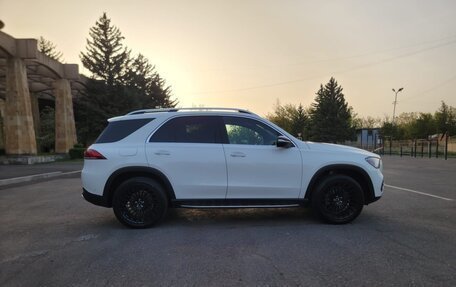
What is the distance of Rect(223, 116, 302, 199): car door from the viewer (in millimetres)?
6055

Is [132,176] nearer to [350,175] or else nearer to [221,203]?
[221,203]

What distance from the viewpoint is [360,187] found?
6203 millimetres

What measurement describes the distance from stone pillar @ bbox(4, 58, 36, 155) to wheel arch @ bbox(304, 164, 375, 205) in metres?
26.7

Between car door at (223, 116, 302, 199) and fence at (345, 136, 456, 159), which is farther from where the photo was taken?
fence at (345, 136, 456, 159)

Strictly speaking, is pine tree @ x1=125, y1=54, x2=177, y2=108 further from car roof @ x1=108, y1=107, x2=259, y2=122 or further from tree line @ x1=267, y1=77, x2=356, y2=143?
car roof @ x1=108, y1=107, x2=259, y2=122

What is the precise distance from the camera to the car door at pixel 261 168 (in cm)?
605

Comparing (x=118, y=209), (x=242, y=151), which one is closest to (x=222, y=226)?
(x=242, y=151)

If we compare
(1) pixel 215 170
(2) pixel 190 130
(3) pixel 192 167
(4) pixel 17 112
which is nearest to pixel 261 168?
(1) pixel 215 170

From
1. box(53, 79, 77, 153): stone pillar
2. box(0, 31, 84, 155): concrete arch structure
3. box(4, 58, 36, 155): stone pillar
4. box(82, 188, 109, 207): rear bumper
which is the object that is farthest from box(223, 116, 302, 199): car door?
box(53, 79, 77, 153): stone pillar

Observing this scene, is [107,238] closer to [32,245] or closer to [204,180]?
[32,245]

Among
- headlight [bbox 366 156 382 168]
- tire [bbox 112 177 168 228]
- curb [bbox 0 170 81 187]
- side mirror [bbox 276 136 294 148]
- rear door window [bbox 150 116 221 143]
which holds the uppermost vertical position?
rear door window [bbox 150 116 221 143]

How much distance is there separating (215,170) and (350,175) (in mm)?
2216

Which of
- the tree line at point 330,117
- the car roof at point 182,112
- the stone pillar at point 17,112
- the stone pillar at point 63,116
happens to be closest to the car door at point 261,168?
the car roof at point 182,112

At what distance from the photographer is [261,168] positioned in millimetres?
6070
